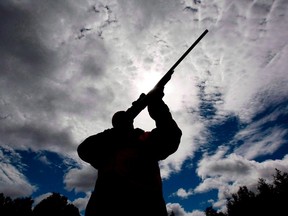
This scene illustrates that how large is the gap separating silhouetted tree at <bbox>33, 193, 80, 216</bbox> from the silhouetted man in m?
44.2

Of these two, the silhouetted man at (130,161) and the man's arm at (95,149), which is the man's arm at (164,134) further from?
the man's arm at (95,149)

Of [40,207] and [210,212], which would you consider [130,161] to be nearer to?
[40,207]

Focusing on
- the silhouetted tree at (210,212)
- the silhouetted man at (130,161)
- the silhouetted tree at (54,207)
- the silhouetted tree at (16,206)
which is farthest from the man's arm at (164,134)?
the silhouetted tree at (210,212)

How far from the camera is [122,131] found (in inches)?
123

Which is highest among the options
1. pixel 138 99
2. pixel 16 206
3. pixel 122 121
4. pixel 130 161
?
pixel 16 206

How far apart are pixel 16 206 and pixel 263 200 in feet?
181

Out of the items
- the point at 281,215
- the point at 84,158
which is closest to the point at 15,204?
the point at 84,158

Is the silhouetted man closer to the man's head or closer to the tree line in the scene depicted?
the man's head

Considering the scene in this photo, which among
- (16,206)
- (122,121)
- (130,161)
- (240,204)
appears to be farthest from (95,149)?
(240,204)

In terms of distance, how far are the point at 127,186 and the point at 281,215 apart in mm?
54557

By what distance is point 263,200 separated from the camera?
50.5 meters

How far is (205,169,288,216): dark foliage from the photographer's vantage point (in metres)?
46.2

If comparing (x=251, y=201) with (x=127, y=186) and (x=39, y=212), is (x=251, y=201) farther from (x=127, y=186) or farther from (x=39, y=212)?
(x=127, y=186)

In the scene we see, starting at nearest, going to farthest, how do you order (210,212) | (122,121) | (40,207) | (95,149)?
(95,149) < (122,121) < (40,207) < (210,212)
